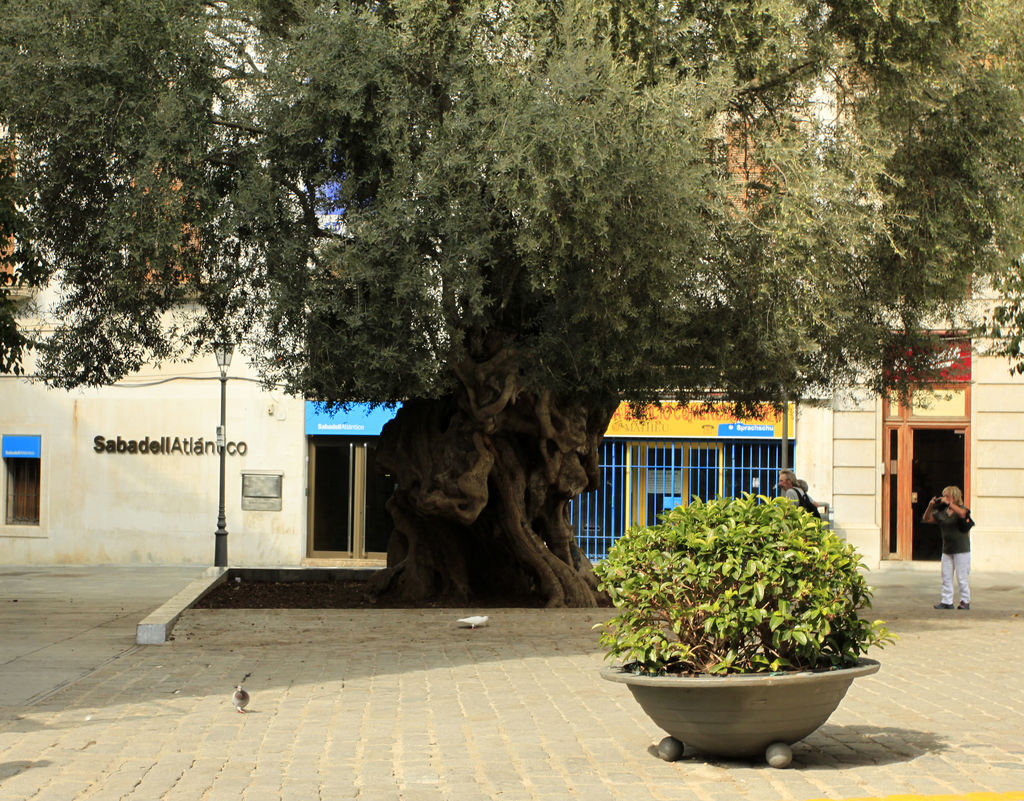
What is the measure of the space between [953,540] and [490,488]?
236 inches

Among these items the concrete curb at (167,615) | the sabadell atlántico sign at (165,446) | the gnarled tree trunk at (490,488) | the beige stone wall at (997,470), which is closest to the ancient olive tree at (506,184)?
the gnarled tree trunk at (490,488)

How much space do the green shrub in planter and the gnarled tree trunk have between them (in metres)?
6.41

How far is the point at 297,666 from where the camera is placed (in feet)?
32.1

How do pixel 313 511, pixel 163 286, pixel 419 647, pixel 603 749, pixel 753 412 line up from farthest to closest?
1. pixel 313 511
2. pixel 753 412
3. pixel 163 286
4. pixel 419 647
5. pixel 603 749

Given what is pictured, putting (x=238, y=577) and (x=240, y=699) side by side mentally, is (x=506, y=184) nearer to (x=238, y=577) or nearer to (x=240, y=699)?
(x=240, y=699)

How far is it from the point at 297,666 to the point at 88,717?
2.31 m

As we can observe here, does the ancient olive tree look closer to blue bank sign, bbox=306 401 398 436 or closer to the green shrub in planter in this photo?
the green shrub in planter

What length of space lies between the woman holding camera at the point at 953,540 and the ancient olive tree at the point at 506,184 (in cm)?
333

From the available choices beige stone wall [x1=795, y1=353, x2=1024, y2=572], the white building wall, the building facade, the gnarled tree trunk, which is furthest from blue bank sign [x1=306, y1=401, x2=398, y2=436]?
the gnarled tree trunk

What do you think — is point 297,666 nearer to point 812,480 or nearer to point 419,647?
point 419,647

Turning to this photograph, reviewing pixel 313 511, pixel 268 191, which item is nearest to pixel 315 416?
pixel 313 511

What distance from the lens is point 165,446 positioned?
2450cm

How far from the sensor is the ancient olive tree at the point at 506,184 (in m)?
10.6

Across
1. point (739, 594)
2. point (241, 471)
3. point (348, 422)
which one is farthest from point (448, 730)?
point (241, 471)
